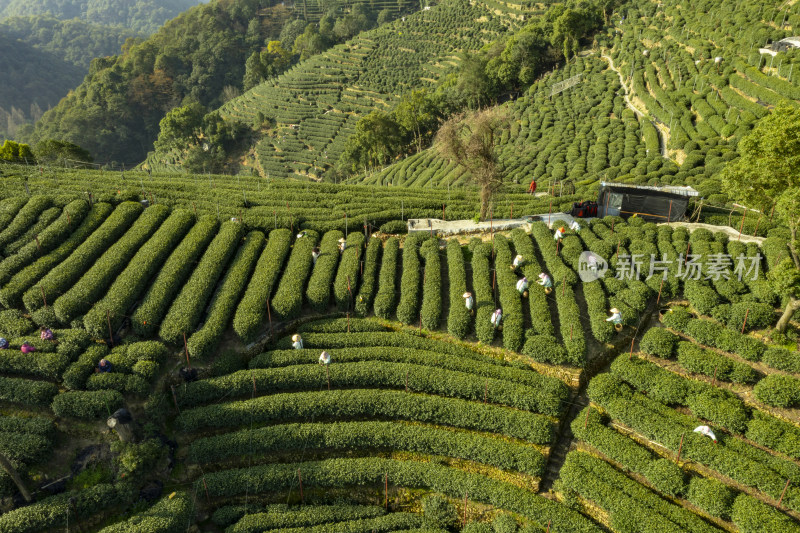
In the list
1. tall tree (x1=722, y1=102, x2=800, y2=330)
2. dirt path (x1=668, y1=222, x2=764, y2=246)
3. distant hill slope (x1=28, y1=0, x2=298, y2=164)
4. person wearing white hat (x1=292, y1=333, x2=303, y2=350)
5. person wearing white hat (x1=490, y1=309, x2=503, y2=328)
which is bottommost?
person wearing white hat (x1=292, y1=333, x2=303, y2=350)

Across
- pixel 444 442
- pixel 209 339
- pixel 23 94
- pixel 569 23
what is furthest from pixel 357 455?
pixel 23 94

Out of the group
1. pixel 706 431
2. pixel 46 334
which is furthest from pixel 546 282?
pixel 46 334

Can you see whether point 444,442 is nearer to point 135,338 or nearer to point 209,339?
point 209,339

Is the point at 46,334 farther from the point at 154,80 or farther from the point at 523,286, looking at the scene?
the point at 154,80

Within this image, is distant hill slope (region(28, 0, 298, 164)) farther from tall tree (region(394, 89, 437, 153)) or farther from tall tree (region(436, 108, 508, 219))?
tall tree (region(436, 108, 508, 219))

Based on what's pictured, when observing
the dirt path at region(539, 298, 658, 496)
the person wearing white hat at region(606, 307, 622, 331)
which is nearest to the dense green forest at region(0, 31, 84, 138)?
the person wearing white hat at region(606, 307, 622, 331)
